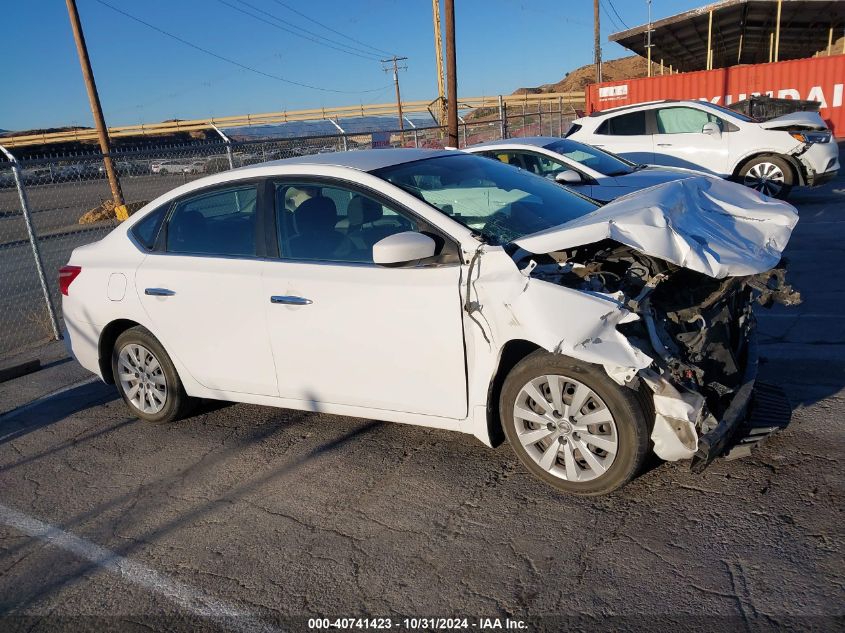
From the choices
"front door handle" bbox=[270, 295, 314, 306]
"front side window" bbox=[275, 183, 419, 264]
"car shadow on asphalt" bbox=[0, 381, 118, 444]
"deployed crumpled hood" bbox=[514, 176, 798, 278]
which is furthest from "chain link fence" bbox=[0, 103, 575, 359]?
"deployed crumpled hood" bbox=[514, 176, 798, 278]

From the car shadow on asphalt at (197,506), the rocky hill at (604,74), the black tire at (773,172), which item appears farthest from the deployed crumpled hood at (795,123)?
the rocky hill at (604,74)

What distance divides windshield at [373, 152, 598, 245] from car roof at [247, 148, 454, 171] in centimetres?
8

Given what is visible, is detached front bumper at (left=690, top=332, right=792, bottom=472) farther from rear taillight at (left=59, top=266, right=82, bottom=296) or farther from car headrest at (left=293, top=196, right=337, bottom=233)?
rear taillight at (left=59, top=266, right=82, bottom=296)

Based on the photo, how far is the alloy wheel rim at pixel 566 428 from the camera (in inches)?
138

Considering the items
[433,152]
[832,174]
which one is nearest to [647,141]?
[832,174]

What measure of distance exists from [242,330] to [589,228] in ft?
7.17

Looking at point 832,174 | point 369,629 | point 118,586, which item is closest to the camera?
point 369,629

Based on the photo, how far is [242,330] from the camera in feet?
14.9

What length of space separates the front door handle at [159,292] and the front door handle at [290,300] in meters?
0.88

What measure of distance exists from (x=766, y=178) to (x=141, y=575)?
1160cm

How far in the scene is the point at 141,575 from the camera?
3.43 metres

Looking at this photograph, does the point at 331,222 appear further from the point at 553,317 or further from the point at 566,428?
the point at 566,428

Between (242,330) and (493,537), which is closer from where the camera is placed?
(493,537)

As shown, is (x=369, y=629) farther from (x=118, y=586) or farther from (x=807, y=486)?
(x=807, y=486)
